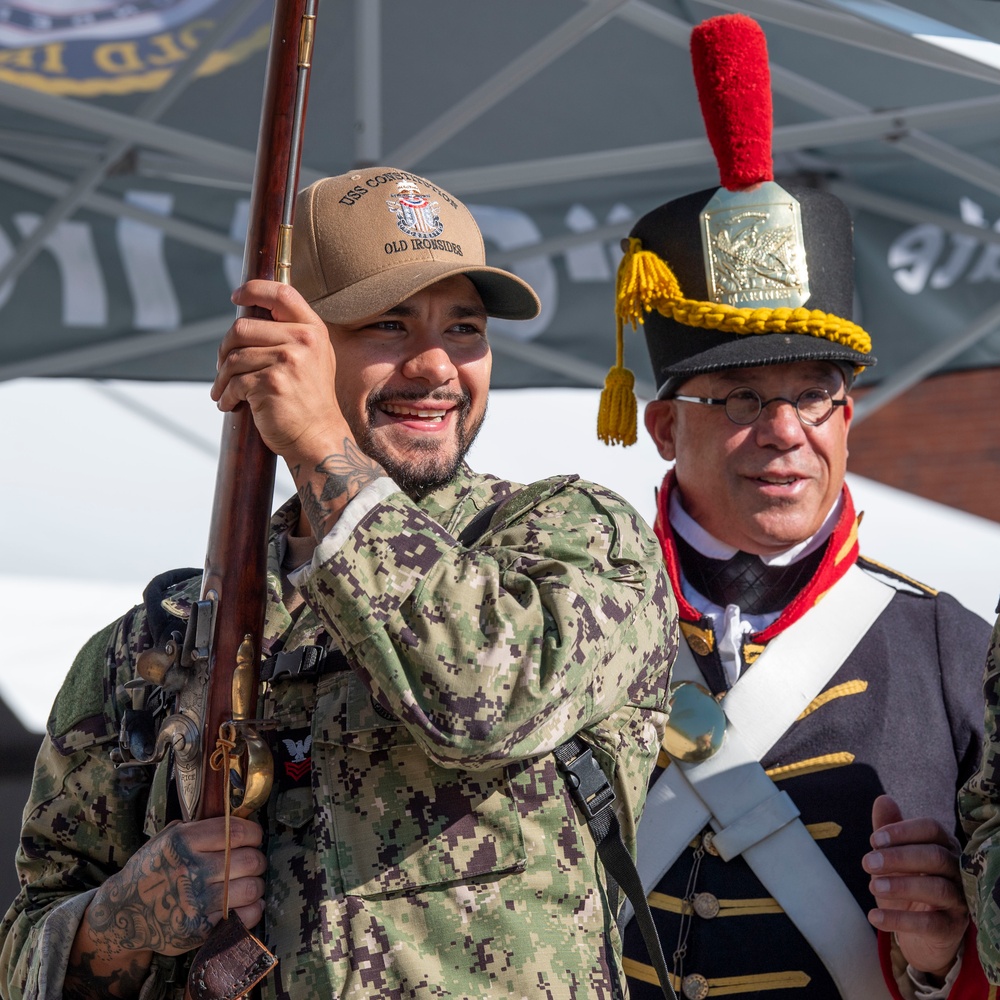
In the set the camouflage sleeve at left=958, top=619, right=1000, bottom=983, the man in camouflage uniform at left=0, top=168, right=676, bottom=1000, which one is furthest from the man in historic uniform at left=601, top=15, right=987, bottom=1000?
the man in camouflage uniform at left=0, top=168, right=676, bottom=1000

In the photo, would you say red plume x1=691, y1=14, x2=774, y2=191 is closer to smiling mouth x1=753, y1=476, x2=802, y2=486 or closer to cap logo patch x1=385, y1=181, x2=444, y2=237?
smiling mouth x1=753, y1=476, x2=802, y2=486

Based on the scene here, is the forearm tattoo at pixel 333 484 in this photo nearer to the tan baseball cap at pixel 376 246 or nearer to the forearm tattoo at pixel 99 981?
the tan baseball cap at pixel 376 246

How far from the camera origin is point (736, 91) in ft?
9.39

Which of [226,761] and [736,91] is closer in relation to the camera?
[226,761]

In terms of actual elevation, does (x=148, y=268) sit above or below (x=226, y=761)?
above

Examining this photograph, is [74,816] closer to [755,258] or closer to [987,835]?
[987,835]

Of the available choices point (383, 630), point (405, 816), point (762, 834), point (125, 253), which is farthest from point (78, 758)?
point (125, 253)

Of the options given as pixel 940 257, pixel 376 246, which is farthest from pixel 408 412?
pixel 940 257

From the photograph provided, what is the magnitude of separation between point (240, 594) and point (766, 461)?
1334mm

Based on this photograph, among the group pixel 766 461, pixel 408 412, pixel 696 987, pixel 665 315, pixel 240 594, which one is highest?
pixel 665 315

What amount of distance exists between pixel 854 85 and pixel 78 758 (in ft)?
12.6

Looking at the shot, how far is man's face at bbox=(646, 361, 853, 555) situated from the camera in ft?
9.07

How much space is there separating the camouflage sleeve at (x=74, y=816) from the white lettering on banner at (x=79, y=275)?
3452 millimetres

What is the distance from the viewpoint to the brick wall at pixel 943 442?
367 inches
